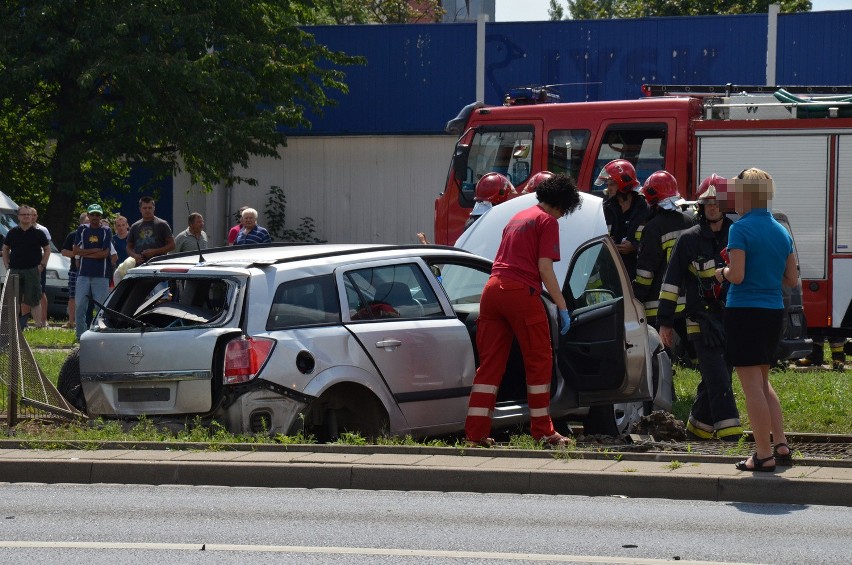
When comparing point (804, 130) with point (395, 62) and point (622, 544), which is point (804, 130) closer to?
point (622, 544)

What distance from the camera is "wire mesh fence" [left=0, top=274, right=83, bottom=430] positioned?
964cm

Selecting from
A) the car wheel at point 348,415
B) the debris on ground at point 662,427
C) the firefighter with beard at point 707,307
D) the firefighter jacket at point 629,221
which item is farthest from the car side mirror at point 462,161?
the car wheel at point 348,415

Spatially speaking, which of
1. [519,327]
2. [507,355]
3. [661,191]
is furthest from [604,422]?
[661,191]

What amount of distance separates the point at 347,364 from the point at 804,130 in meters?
7.74

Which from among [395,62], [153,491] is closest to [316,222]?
[395,62]

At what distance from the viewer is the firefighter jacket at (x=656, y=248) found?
10.7 m

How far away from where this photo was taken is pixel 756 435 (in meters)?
7.73

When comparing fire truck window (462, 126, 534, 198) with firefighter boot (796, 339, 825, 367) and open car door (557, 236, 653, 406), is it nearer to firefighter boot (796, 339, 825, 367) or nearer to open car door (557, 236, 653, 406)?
firefighter boot (796, 339, 825, 367)

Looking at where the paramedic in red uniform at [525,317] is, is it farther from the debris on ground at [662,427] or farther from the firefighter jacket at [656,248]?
the firefighter jacket at [656,248]

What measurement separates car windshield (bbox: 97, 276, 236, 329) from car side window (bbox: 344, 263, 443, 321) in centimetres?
85

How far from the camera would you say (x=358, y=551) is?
20.6ft

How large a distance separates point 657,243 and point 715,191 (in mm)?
1479

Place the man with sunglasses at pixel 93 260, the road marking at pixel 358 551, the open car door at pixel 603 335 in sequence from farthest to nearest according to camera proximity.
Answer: the man with sunglasses at pixel 93 260, the open car door at pixel 603 335, the road marking at pixel 358 551

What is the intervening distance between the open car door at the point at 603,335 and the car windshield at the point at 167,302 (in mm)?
2392
